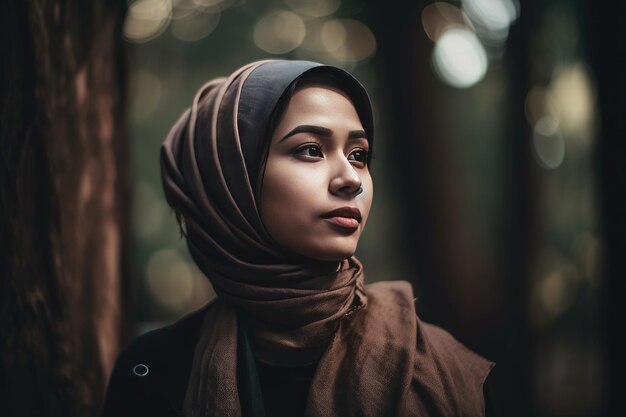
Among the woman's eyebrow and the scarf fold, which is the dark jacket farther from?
the woman's eyebrow

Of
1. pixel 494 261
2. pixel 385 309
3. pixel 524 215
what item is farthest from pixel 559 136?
pixel 385 309

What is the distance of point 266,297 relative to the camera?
1.63m

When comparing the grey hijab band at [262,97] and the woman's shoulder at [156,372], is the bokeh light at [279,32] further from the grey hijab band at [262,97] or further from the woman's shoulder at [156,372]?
the woman's shoulder at [156,372]

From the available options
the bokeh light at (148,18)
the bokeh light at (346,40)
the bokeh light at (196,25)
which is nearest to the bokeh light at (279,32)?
the bokeh light at (346,40)

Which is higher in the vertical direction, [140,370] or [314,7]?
[314,7]

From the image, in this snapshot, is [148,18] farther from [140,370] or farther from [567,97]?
[567,97]

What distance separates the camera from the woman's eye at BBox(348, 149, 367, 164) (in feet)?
5.63

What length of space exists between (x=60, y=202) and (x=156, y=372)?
2.90 ft

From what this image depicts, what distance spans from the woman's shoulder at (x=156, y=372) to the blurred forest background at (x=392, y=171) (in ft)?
1.74

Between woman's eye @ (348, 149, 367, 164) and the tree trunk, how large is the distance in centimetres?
123

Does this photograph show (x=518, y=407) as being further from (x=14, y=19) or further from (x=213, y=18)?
(x=213, y=18)

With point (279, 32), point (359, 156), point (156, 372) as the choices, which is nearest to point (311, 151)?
point (359, 156)

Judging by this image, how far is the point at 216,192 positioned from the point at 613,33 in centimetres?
169

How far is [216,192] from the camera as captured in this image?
171cm
